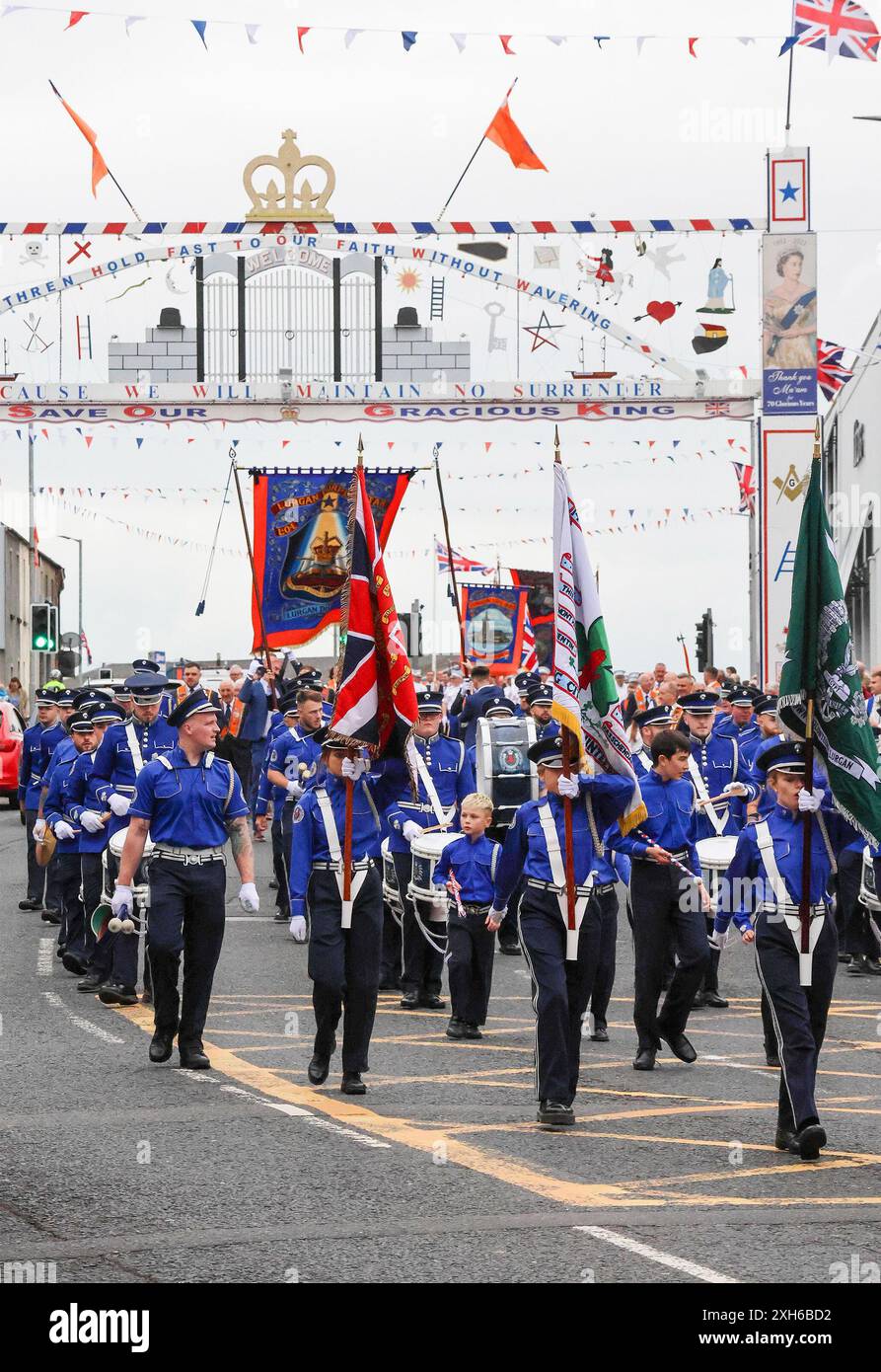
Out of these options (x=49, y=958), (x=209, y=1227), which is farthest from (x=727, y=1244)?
(x=49, y=958)

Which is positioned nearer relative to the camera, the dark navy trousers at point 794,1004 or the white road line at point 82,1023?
the dark navy trousers at point 794,1004

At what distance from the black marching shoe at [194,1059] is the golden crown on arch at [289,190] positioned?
64.0 ft

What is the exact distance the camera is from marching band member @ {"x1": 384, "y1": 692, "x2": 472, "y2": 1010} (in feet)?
46.9

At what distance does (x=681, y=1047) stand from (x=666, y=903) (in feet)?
2.65

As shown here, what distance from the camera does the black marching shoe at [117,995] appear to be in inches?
536

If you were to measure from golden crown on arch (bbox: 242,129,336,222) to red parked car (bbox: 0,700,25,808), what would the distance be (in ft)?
35.6

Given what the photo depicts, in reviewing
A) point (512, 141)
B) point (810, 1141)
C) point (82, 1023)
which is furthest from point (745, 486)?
point (810, 1141)

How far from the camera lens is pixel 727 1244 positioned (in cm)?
733

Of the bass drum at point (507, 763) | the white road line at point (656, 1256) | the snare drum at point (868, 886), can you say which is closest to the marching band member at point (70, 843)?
the bass drum at point (507, 763)

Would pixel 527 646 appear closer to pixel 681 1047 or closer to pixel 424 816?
pixel 424 816

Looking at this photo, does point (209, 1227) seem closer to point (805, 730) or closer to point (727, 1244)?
point (727, 1244)

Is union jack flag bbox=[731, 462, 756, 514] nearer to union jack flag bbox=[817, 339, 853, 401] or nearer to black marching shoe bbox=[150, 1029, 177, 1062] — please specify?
union jack flag bbox=[817, 339, 853, 401]

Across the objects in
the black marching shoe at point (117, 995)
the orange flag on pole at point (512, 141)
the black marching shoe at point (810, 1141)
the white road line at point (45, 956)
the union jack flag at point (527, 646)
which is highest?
the orange flag on pole at point (512, 141)

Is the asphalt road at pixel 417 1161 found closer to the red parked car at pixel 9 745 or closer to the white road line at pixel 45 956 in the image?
the white road line at pixel 45 956
